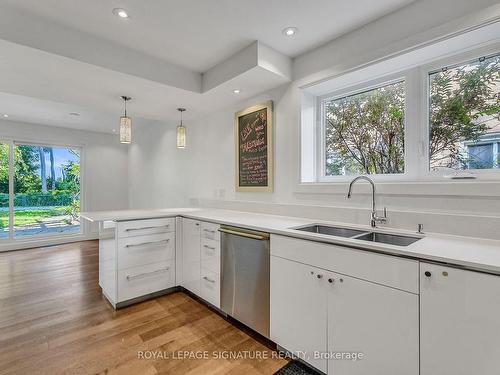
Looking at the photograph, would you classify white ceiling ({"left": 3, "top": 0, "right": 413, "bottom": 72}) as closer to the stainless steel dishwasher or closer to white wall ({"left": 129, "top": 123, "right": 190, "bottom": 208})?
the stainless steel dishwasher

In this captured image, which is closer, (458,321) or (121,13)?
(458,321)

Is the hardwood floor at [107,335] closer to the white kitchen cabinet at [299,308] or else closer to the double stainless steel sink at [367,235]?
the white kitchen cabinet at [299,308]

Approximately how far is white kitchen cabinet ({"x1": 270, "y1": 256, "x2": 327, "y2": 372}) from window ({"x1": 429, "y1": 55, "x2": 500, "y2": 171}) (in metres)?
1.22

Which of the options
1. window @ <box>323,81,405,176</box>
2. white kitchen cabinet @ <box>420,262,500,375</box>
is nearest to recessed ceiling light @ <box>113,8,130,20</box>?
window @ <box>323,81,405,176</box>

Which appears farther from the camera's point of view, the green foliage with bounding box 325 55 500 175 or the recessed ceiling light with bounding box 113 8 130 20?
the recessed ceiling light with bounding box 113 8 130 20

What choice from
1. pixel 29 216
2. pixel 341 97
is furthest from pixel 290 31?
pixel 29 216

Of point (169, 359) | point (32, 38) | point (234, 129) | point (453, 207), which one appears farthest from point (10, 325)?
point (453, 207)

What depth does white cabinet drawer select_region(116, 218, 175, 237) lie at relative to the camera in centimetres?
243

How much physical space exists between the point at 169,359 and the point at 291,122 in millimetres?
2177

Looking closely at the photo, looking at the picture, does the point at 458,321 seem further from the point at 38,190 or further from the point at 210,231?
the point at 38,190

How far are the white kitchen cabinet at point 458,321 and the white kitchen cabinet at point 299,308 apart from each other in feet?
1.70

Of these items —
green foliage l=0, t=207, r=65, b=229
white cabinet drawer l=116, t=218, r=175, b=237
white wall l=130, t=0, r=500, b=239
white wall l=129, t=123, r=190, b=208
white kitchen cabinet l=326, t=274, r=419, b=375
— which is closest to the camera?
white kitchen cabinet l=326, t=274, r=419, b=375

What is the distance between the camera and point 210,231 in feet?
7.80

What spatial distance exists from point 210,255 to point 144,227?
750 mm
